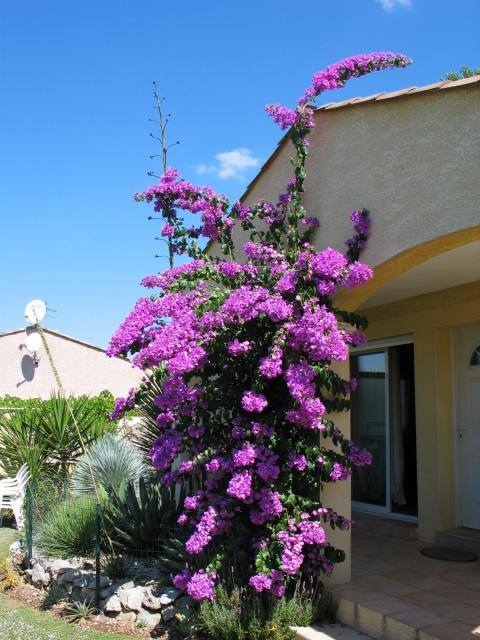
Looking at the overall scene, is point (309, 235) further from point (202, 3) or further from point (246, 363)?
point (202, 3)

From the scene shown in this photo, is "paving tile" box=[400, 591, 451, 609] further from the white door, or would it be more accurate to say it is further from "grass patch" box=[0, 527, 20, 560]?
"grass patch" box=[0, 527, 20, 560]

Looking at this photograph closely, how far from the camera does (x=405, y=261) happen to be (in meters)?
5.36

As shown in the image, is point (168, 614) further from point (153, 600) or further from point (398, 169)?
point (398, 169)

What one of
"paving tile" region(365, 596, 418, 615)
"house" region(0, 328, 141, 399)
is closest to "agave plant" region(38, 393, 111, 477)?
"paving tile" region(365, 596, 418, 615)

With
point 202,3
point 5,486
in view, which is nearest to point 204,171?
point 202,3

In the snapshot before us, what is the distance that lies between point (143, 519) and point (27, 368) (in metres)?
20.1

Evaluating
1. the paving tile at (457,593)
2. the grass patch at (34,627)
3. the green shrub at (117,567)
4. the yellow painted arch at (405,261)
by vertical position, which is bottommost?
the grass patch at (34,627)

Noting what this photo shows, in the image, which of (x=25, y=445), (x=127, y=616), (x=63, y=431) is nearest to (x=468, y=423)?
(x=127, y=616)

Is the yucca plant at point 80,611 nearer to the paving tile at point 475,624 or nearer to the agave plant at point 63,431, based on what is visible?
the paving tile at point 475,624

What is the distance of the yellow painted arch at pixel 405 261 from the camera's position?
486 cm

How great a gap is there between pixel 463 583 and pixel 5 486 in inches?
301

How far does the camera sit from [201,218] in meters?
6.82

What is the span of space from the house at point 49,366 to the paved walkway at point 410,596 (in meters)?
19.6

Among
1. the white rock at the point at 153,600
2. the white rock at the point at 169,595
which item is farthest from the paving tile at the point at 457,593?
the white rock at the point at 153,600
